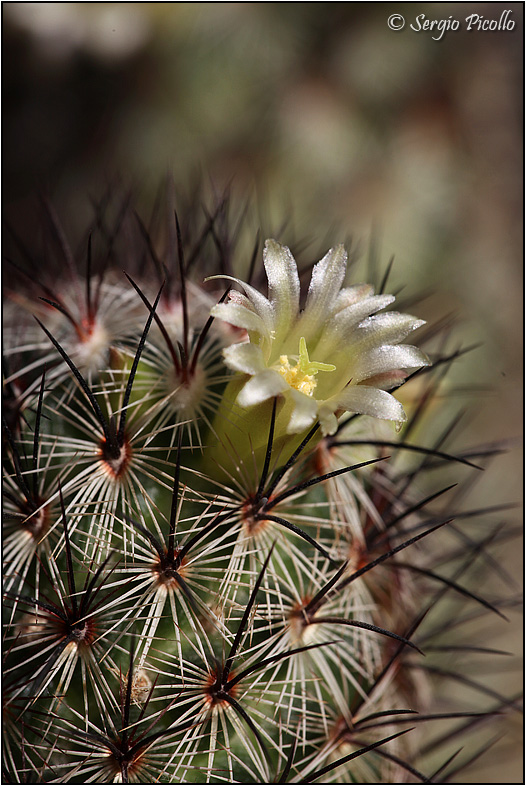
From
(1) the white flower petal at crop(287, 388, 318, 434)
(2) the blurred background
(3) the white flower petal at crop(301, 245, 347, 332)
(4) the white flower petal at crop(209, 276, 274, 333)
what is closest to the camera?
(1) the white flower petal at crop(287, 388, 318, 434)

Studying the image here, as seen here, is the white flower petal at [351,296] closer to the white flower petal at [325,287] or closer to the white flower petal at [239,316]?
the white flower petal at [325,287]

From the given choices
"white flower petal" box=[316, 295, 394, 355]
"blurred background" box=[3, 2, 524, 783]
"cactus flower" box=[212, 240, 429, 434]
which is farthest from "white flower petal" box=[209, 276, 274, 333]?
"blurred background" box=[3, 2, 524, 783]

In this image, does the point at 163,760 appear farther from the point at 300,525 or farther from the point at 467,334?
the point at 467,334

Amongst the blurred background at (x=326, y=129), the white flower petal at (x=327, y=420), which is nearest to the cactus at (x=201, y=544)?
the white flower petal at (x=327, y=420)

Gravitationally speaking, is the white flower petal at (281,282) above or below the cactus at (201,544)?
above

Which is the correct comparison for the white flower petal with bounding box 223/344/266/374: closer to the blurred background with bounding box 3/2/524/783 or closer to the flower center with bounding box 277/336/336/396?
the flower center with bounding box 277/336/336/396

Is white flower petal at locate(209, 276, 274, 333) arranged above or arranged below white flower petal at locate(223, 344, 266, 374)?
above
